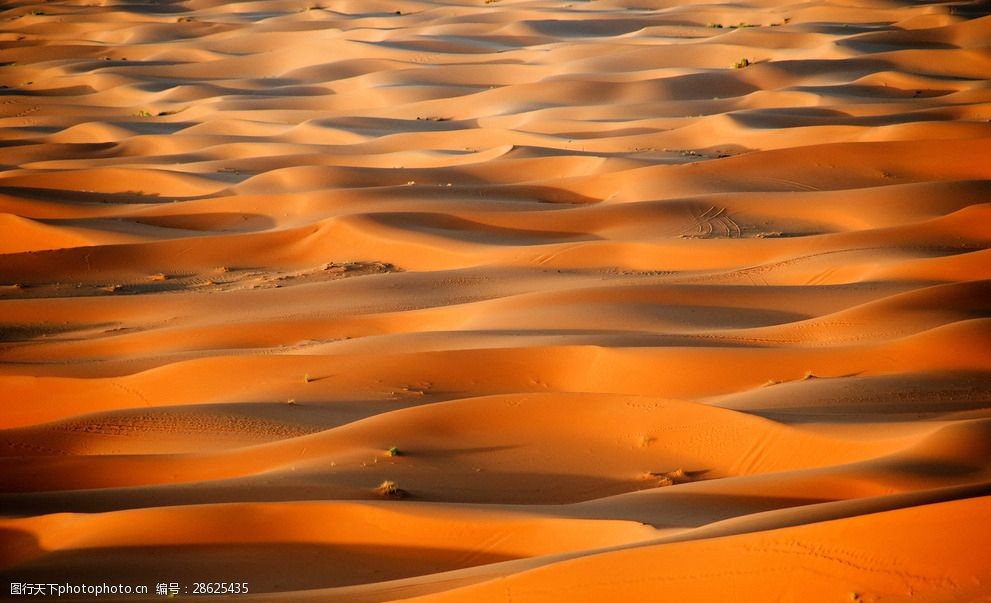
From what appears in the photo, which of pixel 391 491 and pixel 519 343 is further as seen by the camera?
pixel 519 343

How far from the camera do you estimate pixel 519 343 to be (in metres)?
7.54

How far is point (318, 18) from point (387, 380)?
2625 centimetres

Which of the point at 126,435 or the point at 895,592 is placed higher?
the point at 895,592

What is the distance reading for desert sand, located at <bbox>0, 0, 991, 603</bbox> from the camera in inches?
173

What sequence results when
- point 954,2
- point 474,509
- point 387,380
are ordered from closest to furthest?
point 474,509 < point 387,380 < point 954,2

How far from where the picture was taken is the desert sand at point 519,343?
4.39 meters

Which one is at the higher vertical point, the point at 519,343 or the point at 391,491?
the point at 391,491

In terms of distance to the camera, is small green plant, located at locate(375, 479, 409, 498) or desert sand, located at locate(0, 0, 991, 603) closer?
desert sand, located at locate(0, 0, 991, 603)

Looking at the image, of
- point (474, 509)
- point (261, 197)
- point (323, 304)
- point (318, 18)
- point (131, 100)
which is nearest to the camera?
point (474, 509)

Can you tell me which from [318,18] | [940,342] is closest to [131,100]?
[318,18]

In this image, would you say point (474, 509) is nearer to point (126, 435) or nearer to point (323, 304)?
point (126, 435)

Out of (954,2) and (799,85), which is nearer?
(799,85)

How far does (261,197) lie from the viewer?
13117mm

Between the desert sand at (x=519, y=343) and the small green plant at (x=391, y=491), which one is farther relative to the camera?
the small green plant at (x=391, y=491)
